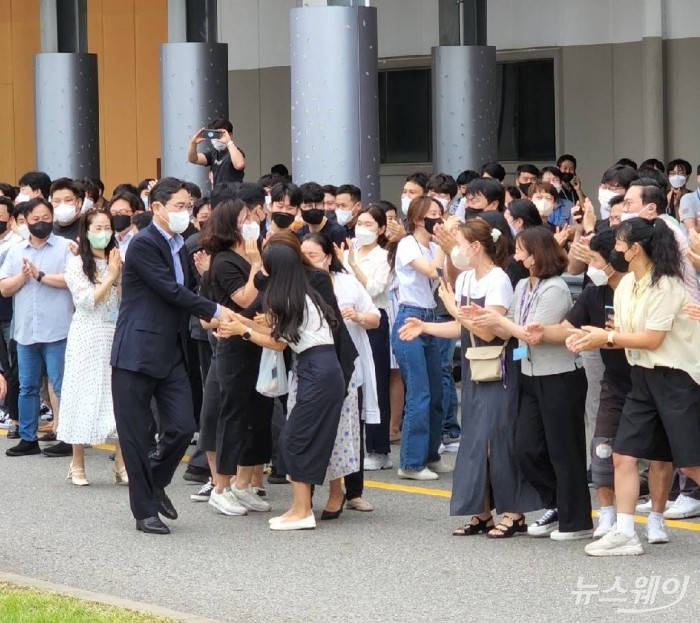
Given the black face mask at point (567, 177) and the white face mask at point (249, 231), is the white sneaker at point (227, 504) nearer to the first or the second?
the white face mask at point (249, 231)

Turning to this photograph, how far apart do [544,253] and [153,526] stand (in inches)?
107

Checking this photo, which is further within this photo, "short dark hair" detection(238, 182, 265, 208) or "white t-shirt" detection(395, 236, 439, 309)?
"white t-shirt" detection(395, 236, 439, 309)

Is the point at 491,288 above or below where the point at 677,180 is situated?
below

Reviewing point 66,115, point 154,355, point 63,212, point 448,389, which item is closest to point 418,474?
point 448,389

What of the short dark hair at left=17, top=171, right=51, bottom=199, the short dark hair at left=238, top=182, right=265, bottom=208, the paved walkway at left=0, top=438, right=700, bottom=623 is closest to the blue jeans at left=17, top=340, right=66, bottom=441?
the paved walkway at left=0, top=438, right=700, bottom=623

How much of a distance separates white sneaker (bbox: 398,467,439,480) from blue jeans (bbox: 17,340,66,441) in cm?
281

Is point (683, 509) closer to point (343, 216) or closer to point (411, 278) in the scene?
point (411, 278)

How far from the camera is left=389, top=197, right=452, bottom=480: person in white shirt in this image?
1073cm

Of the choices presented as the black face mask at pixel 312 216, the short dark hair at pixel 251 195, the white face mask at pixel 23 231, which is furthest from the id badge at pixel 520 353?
the white face mask at pixel 23 231

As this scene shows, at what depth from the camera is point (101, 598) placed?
746 centimetres

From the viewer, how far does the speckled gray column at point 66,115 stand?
2080 cm

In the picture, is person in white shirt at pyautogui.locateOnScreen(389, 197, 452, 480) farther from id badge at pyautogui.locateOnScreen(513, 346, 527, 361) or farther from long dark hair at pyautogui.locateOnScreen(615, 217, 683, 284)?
long dark hair at pyautogui.locateOnScreen(615, 217, 683, 284)

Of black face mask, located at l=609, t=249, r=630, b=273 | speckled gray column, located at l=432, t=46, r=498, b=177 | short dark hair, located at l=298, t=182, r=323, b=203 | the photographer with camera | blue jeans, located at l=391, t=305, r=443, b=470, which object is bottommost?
blue jeans, located at l=391, t=305, r=443, b=470

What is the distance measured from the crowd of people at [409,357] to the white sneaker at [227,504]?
18 millimetres
